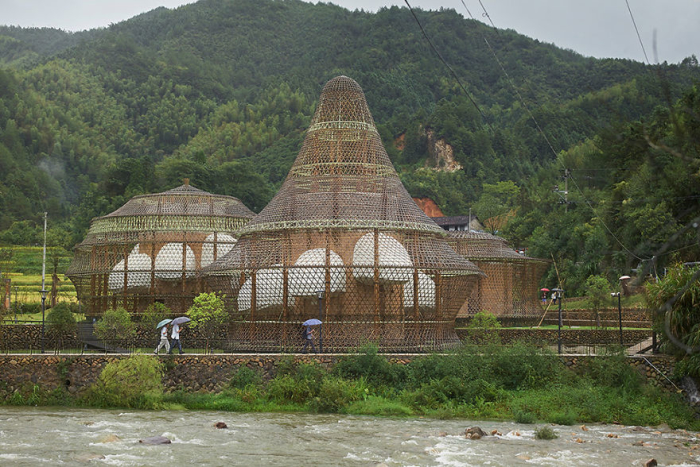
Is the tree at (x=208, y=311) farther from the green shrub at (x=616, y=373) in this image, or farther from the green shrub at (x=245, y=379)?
the green shrub at (x=616, y=373)

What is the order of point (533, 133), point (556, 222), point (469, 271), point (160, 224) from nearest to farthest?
1. point (469, 271)
2. point (160, 224)
3. point (556, 222)
4. point (533, 133)

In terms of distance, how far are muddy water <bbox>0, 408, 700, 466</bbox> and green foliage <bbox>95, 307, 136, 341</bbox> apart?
301 inches

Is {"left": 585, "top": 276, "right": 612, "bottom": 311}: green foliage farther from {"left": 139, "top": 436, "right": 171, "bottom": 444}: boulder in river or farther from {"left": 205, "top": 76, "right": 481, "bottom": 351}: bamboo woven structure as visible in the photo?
{"left": 139, "top": 436, "right": 171, "bottom": 444}: boulder in river

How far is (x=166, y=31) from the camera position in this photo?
639ft

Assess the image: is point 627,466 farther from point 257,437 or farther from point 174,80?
point 174,80

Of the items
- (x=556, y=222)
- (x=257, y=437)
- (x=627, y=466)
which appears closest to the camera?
(x=627, y=466)

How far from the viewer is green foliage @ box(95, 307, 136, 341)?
3136cm

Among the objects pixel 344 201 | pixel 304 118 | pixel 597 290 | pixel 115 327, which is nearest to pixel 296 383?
pixel 344 201

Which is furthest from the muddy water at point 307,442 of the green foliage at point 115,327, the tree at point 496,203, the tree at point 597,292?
the tree at point 496,203

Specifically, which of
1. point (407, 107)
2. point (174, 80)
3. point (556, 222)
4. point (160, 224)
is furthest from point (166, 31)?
point (160, 224)

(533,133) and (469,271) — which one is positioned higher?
(533,133)

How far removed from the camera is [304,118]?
121 metres

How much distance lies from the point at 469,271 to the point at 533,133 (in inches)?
3432

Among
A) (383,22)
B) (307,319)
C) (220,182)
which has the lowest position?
(307,319)
